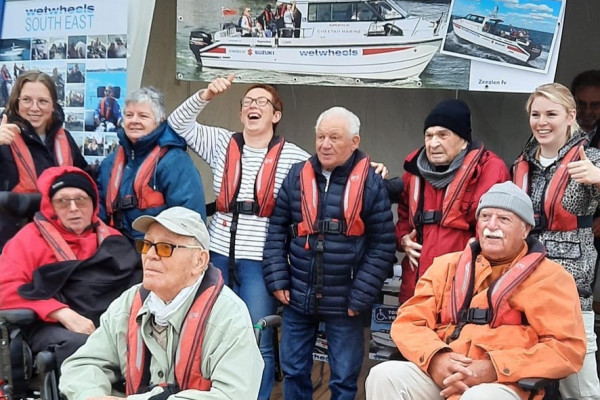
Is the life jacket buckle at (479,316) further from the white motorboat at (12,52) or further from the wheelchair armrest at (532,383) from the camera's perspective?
the white motorboat at (12,52)

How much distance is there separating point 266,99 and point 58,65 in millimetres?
1492

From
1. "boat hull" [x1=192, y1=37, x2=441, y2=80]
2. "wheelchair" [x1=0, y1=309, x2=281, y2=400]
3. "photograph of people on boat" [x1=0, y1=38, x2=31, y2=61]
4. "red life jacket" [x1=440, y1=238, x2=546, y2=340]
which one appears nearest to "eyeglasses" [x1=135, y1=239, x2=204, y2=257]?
"wheelchair" [x1=0, y1=309, x2=281, y2=400]

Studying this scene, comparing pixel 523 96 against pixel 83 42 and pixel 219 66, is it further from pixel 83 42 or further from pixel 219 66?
pixel 83 42

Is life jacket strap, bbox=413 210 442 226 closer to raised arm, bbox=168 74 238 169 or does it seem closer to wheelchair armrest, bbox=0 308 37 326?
raised arm, bbox=168 74 238 169

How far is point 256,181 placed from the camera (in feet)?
11.6

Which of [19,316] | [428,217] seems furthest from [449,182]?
[19,316]

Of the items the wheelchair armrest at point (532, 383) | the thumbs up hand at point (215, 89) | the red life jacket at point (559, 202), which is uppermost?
the thumbs up hand at point (215, 89)

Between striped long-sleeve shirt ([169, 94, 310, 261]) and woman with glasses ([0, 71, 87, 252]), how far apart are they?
64 cm

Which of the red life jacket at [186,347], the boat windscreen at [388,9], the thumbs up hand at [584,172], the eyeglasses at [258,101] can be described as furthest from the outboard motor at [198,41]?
the thumbs up hand at [584,172]

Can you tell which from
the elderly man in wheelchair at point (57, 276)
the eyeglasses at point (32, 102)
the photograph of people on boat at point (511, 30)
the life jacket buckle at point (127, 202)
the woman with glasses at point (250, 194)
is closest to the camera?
the elderly man in wheelchair at point (57, 276)

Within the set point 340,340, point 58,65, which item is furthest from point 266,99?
point 58,65

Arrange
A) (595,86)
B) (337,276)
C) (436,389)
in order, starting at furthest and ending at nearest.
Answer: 1. (595,86)
2. (337,276)
3. (436,389)

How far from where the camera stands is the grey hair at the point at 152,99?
3695mm

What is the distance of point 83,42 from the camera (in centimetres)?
422
